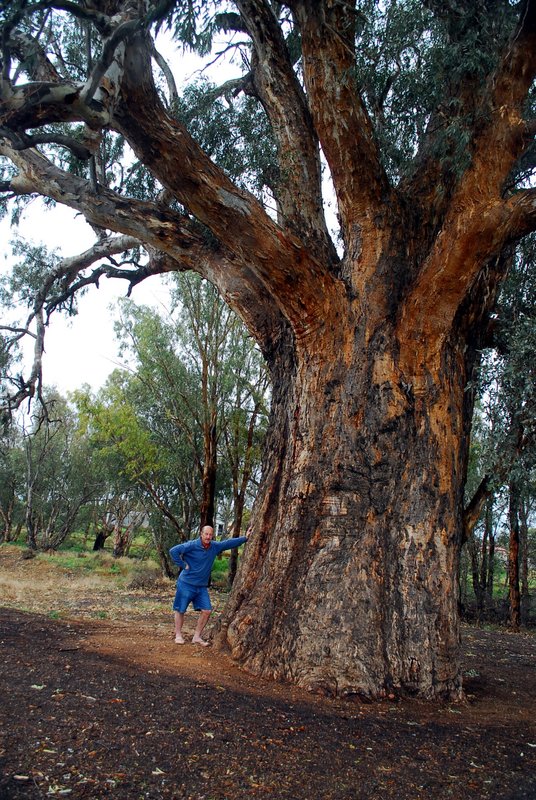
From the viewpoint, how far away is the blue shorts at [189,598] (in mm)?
7133

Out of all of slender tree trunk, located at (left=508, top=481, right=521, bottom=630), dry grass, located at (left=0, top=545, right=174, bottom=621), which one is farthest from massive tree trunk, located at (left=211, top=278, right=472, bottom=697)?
slender tree trunk, located at (left=508, top=481, right=521, bottom=630)

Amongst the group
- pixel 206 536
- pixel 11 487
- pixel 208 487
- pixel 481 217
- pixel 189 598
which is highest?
pixel 481 217

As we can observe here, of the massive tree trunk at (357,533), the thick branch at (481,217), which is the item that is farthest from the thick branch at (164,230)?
the thick branch at (481,217)

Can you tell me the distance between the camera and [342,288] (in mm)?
6309

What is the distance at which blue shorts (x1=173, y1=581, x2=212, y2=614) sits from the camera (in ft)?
23.4

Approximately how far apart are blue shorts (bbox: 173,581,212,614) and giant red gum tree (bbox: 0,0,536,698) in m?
0.74

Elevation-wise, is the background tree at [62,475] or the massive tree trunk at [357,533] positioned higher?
the background tree at [62,475]

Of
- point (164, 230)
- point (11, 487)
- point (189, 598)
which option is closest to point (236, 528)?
point (189, 598)

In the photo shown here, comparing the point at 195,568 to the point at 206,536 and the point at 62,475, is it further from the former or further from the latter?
the point at 62,475

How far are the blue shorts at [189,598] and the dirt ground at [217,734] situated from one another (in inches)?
23.0

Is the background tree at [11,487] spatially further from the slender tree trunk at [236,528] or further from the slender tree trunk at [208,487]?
the slender tree trunk at [208,487]

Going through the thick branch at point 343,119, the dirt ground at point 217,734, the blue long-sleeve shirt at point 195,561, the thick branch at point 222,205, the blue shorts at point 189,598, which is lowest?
the dirt ground at point 217,734

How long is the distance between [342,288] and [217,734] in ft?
13.1

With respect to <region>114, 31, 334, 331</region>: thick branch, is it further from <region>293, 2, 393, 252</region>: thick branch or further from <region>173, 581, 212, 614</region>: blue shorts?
<region>173, 581, 212, 614</region>: blue shorts
